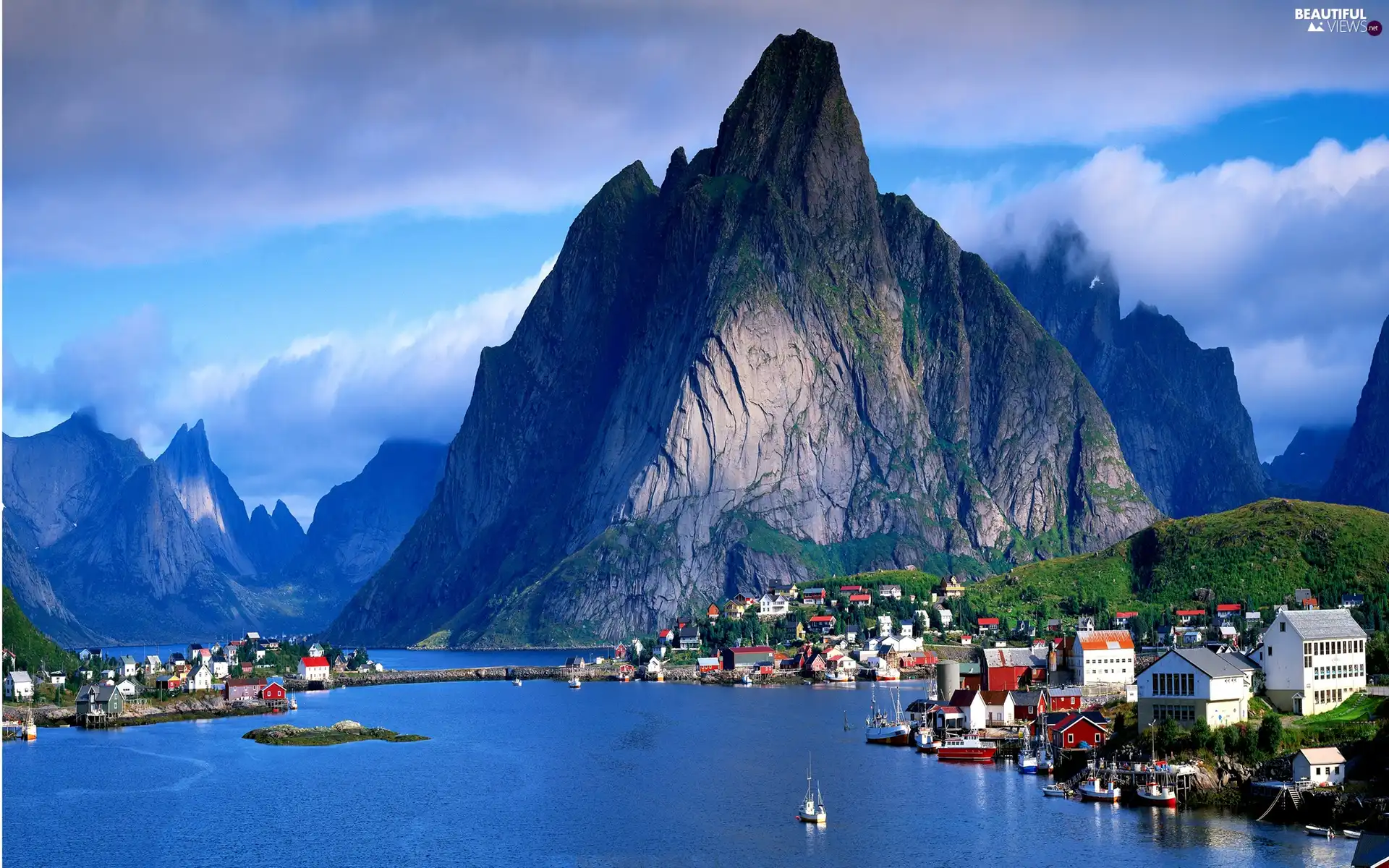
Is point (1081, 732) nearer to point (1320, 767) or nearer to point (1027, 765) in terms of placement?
point (1027, 765)

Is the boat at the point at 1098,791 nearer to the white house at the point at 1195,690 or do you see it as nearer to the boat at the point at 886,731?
the white house at the point at 1195,690

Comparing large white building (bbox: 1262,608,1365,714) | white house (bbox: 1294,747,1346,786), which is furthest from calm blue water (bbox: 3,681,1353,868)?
large white building (bbox: 1262,608,1365,714)

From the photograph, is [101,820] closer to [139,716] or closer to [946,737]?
[946,737]

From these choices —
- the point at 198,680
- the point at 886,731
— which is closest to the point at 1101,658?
the point at 886,731

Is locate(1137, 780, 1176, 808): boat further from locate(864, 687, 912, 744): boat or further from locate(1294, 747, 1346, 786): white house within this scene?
locate(864, 687, 912, 744): boat

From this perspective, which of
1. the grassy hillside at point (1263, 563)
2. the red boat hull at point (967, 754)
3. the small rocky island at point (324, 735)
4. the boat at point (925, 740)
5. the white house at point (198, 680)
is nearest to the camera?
the red boat hull at point (967, 754)

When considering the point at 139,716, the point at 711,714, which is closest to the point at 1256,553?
the point at 711,714


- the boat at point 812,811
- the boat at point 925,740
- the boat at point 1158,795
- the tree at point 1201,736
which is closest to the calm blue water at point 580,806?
the boat at point 812,811
